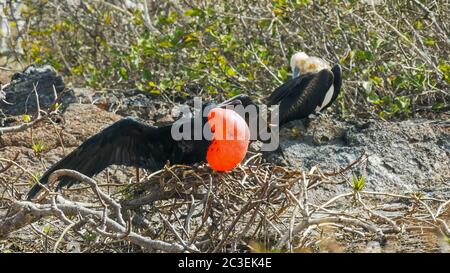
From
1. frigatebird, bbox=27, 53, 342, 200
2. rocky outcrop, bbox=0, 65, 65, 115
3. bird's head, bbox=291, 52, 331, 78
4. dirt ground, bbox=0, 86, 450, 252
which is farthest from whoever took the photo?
bird's head, bbox=291, 52, 331, 78

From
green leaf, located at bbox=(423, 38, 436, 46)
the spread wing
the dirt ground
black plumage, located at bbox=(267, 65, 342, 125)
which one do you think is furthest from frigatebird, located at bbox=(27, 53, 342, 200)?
green leaf, located at bbox=(423, 38, 436, 46)

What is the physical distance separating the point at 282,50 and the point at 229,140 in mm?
2475

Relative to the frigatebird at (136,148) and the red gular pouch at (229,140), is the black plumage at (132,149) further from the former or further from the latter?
the red gular pouch at (229,140)

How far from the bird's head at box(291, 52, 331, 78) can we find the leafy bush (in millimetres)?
74

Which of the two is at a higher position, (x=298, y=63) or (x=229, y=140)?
(x=298, y=63)

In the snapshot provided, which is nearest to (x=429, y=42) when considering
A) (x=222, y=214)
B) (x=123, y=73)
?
(x=123, y=73)

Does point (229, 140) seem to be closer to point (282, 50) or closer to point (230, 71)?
point (230, 71)

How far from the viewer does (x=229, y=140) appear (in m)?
3.89

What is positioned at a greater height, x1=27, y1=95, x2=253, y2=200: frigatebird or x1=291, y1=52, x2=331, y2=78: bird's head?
x1=291, y1=52, x2=331, y2=78: bird's head

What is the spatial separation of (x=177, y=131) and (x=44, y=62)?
2790mm

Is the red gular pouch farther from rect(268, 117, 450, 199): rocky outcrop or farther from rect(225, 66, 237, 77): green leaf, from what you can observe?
rect(225, 66, 237, 77): green leaf

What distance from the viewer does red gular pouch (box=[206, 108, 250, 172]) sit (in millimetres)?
3887
